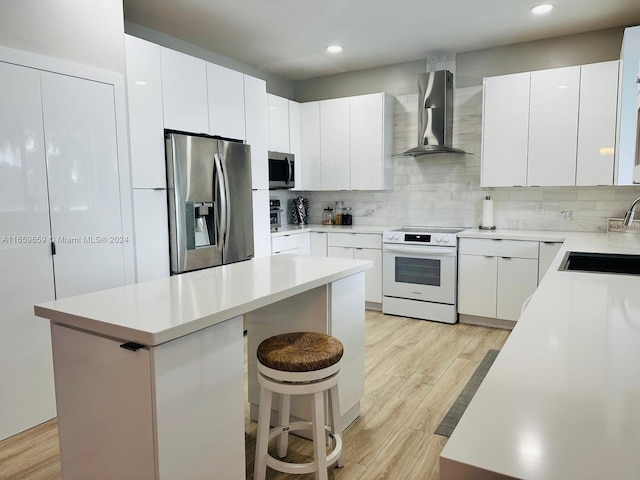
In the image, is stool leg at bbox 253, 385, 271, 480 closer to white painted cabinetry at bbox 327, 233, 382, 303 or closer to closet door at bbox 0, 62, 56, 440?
closet door at bbox 0, 62, 56, 440

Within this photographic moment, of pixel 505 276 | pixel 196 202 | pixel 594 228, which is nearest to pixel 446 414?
pixel 505 276

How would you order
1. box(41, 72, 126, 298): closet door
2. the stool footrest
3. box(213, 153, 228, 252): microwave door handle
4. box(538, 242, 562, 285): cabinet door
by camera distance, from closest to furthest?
the stool footrest, box(41, 72, 126, 298): closet door, box(213, 153, 228, 252): microwave door handle, box(538, 242, 562, 285): cabinet door

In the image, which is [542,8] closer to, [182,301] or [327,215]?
[327,215]

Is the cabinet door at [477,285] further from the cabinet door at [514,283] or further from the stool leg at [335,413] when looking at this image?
the stool leg at [335,413]

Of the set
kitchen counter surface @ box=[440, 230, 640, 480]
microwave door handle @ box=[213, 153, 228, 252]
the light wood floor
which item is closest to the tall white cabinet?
the light wood floor

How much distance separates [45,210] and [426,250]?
324 centimetres

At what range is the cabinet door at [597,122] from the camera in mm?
3777

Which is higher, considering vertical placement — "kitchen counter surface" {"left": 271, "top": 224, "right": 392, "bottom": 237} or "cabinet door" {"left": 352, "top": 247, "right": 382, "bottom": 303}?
"kitchen counter surface" {"left": 271, "top": 224, "right": 392, "bottom": 237}

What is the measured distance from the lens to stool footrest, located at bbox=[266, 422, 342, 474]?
6.23ft

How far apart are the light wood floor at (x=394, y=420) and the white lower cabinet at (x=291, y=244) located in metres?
1.29

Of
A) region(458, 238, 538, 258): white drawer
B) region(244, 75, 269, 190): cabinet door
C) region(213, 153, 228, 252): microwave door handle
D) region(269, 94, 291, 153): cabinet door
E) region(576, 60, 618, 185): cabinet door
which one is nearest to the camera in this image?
region(213, 153, 228, 252): microwave door handle

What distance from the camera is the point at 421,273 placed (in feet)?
14.9

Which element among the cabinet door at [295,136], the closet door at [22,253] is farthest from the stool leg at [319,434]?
the cabinet door at [295,136]

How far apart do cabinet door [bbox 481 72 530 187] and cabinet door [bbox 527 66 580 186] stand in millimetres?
68
